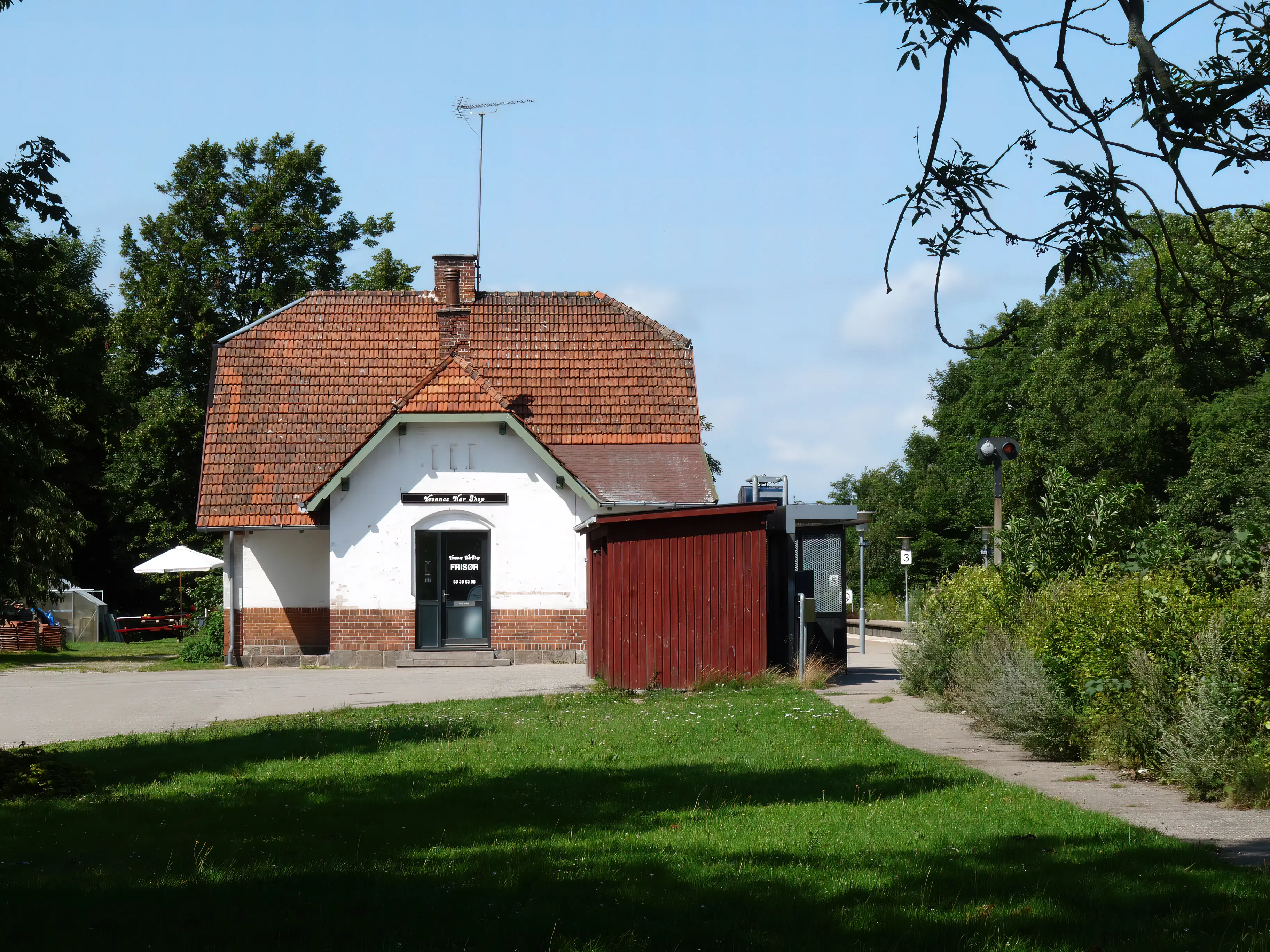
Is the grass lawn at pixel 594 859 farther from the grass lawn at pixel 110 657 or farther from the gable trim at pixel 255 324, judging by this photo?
the gable trim at pixel 255 324

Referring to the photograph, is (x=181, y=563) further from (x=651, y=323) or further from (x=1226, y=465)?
(x=1226, y=465)

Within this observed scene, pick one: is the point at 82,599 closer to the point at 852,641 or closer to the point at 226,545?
the point at 226,545

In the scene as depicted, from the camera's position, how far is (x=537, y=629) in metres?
27.7

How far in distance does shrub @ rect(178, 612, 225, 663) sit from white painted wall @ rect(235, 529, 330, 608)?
72.0 inches

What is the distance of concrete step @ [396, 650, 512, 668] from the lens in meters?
27.1

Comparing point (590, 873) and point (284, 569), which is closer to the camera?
point (590, 873)

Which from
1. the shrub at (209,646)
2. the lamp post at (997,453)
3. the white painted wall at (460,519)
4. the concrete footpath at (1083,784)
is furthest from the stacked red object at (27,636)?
the lamp post at (997,453)

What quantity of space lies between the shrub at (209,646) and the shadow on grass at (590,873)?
20.6 m

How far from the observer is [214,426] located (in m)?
29.6

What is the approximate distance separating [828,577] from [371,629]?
33.8 feet

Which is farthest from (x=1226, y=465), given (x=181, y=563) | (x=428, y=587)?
(x=181, y=563)

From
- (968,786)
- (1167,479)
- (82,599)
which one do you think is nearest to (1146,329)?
(1167,479)

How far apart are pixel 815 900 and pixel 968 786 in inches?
154

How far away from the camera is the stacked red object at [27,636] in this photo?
112 ft
